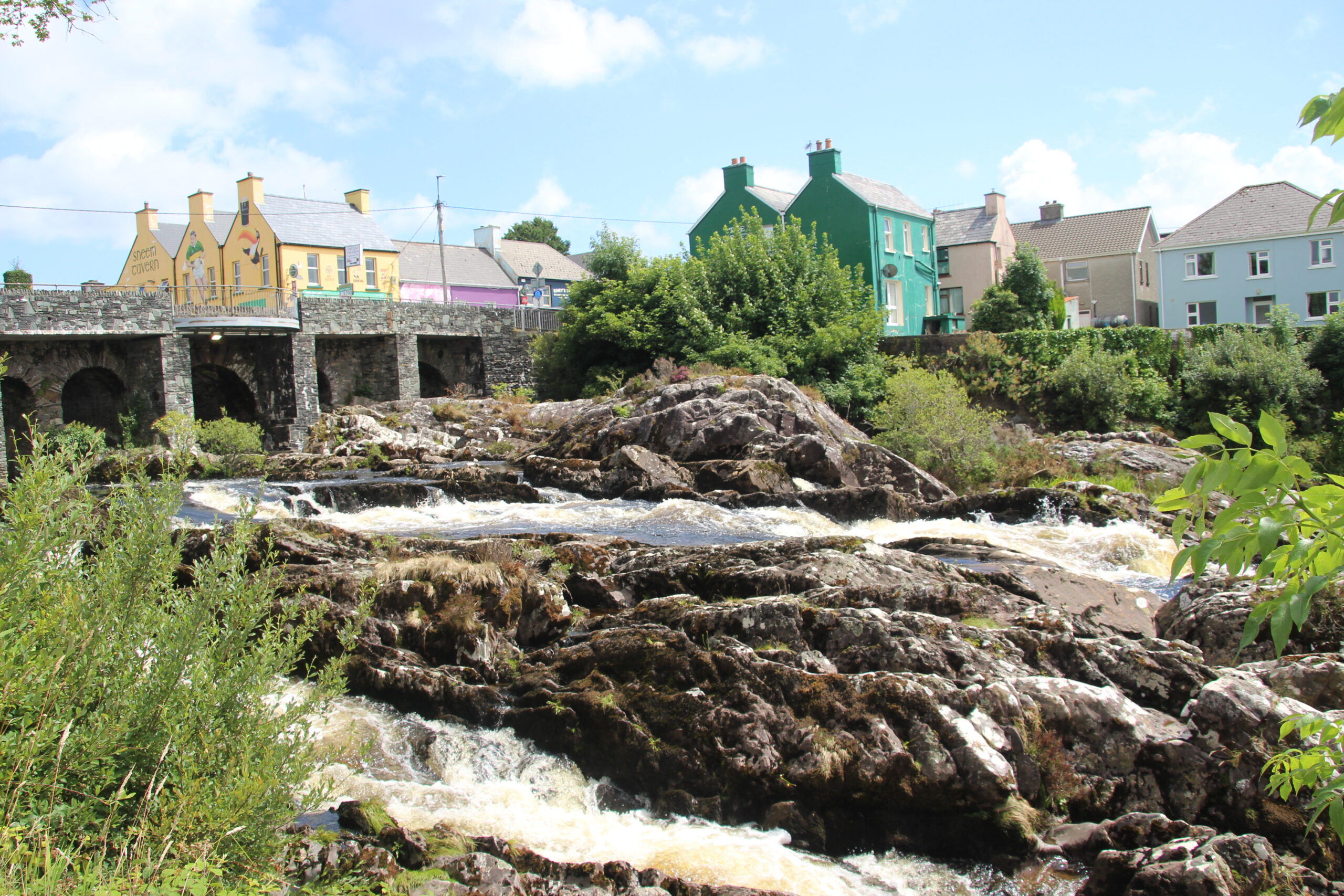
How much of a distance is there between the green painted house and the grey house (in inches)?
375

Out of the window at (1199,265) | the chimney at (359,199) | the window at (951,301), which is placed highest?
the chimney at (359,199)

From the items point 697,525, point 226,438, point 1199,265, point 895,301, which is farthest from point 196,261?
point 1199,265

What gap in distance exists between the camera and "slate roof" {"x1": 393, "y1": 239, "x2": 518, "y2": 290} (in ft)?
169

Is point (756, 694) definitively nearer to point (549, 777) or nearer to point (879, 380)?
point (549, 777)

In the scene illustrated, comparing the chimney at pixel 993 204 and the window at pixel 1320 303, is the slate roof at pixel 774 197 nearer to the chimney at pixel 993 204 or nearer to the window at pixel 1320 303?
the chimney at pixel 993 204

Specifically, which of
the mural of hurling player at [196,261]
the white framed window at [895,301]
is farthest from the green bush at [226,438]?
the white framed window at [895,301]

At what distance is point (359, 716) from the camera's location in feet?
25.6

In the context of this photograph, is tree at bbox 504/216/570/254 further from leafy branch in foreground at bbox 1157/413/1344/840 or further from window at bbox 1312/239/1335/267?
leafy branch in foreground at bbox 1157/413/1344/840

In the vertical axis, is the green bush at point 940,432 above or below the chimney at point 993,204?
below

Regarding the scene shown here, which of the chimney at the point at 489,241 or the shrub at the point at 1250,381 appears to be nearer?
the shrub at the point at 1250,381

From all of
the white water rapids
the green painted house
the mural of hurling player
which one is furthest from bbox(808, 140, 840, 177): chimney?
the white water rapids

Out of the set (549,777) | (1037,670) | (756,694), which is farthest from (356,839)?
(1037,670)

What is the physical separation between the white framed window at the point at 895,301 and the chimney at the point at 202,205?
3090 centimetres

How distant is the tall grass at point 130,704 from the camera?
12.4 ft
